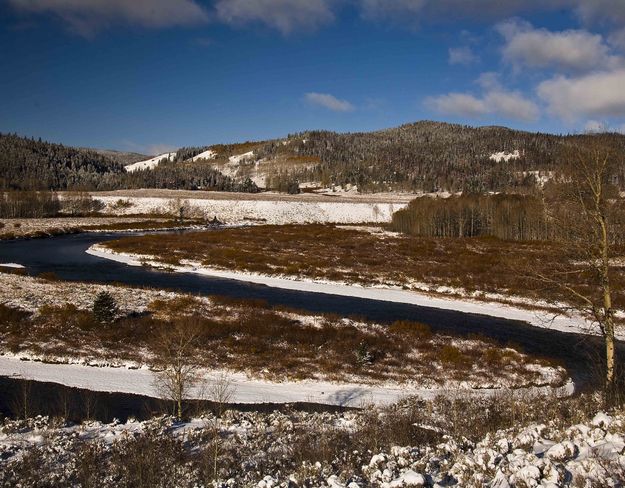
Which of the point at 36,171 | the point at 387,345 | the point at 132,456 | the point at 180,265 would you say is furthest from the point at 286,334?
the point at 36,171

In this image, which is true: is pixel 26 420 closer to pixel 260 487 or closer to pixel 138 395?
pixel 138 395

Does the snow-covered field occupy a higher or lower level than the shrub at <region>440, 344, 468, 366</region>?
higher

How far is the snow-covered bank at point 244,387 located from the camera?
18.6m

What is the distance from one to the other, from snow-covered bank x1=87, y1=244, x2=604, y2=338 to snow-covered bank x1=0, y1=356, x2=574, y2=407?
12461mm

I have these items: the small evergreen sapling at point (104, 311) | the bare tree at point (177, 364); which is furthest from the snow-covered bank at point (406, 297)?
the small evergreen sapling at point (104, 311)

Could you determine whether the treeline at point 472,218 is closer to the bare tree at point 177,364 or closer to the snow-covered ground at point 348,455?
the bare tree at point 177,364

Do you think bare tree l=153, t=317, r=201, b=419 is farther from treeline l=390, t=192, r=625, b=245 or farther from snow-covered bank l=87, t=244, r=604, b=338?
treeline l=390, t=192, r=625, b=245

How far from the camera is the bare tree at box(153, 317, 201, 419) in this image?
16859mm

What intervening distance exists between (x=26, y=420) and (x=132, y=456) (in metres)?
5.73

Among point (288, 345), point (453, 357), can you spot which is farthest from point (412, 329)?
point (288, 345)

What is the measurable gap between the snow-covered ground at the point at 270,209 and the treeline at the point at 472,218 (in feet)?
87.7

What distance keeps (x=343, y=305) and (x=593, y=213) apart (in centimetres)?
2309

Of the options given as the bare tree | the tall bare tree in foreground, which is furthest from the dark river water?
the bare tree

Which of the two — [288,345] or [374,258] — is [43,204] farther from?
[288,345]
